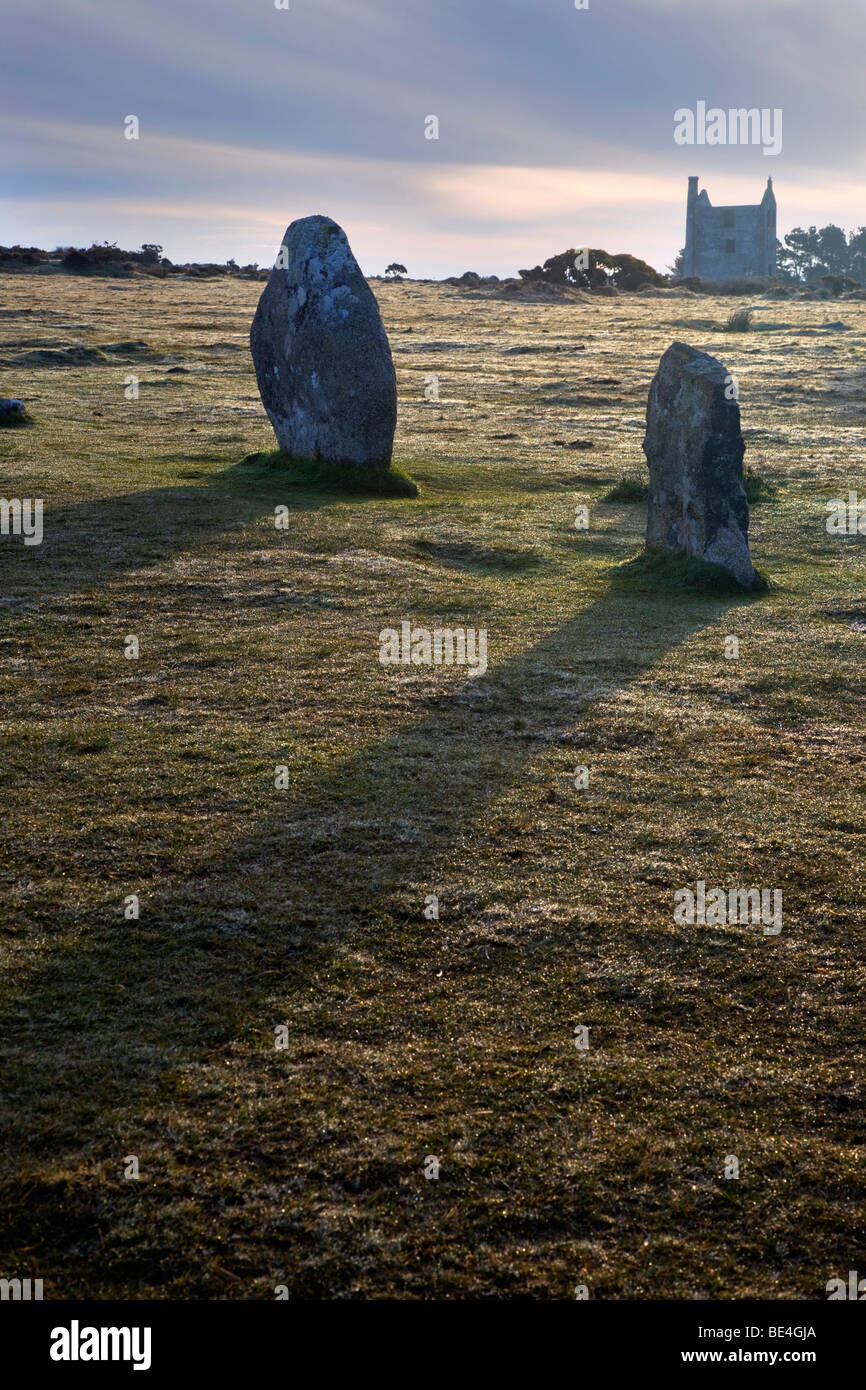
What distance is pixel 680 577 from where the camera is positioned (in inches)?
513

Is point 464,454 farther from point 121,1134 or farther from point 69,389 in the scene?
point 121,1134

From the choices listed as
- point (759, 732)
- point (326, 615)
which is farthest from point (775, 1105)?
point (326, 615)

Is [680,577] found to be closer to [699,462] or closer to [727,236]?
[699,462]

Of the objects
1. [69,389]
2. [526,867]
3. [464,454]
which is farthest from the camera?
[69,389]

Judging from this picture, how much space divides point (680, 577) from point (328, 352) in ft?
23.7

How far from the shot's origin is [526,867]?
6.42m

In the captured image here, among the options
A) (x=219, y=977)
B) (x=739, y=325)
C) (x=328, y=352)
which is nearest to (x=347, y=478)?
(x=328, y=352)

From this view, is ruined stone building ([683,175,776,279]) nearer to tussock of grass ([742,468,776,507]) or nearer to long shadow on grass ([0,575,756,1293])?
tussock of grass ([742,468,776,507])

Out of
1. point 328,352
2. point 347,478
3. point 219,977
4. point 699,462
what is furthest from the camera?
point 347,478

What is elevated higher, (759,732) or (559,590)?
(559,590)

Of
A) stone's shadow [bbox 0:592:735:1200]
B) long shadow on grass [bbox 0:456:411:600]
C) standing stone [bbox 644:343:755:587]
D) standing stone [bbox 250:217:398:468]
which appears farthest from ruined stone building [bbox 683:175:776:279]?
stone's shadow [bbox 0:592:735:1200]

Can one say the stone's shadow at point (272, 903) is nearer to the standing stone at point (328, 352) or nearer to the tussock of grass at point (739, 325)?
the standing stone at point (328, 352)

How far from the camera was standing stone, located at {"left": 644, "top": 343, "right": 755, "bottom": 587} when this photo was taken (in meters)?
12.6

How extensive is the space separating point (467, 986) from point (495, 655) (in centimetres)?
531
